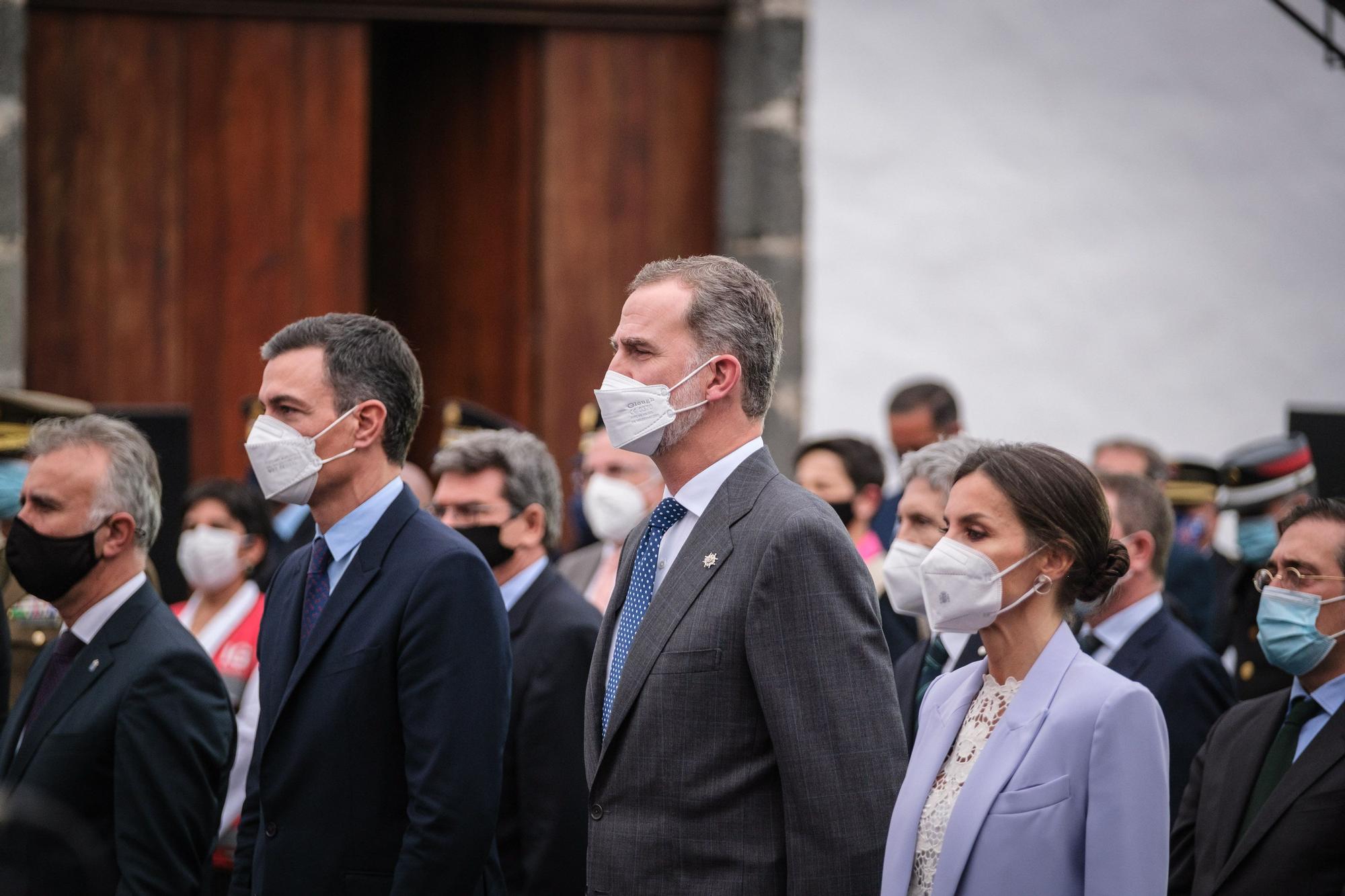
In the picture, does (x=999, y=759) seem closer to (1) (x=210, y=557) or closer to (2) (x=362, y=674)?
(2) (x=362, y=674)

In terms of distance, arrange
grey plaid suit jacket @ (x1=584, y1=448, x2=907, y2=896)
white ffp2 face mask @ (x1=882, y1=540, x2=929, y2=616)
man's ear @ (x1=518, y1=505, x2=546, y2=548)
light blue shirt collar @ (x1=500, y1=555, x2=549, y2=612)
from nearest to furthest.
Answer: grey plaid suit jacket @ (x1=584, y1=448, x2=907, y2=896)
white ffp2 face mask @ (x1=882, y1=540, x2=929, y2=616)
light blue shirt collar @ (x1=500, y1=555, x2=549, y2=612)
man's ear @ (x1=518, y1=505, x2=546, y2=548)

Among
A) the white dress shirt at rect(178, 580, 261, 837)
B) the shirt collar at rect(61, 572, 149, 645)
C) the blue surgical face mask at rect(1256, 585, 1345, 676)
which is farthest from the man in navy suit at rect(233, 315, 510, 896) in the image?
the blue surgical face mask at rect(1256, 585, 1345, 676)

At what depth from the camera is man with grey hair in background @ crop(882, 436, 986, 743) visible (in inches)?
172

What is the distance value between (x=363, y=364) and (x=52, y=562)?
3.39 feet

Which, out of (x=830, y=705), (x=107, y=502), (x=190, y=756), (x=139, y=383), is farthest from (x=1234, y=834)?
(x=139, y=383)

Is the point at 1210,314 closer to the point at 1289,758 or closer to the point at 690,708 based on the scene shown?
the point at 1289,758

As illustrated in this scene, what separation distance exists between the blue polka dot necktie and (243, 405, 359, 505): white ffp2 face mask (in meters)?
0.80

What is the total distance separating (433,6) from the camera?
25.2 feet

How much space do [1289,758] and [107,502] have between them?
3.12m

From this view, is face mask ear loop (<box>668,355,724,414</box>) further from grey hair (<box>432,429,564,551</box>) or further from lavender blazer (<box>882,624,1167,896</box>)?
grey hair (<box>432,429,564,551</box>)

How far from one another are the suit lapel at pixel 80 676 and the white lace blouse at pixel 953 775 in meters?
2.01

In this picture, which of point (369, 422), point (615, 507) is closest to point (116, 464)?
point (369, 422)

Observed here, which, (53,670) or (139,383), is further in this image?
(139,383)

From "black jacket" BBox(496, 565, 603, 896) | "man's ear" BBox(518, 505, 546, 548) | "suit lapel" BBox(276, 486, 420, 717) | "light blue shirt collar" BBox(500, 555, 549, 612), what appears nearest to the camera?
"suit lapel" BBox(276, 486, 420, 717)
